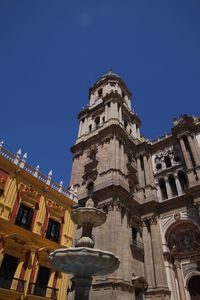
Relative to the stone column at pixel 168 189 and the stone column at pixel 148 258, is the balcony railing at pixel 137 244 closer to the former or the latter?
the stone column at pixel 148 258

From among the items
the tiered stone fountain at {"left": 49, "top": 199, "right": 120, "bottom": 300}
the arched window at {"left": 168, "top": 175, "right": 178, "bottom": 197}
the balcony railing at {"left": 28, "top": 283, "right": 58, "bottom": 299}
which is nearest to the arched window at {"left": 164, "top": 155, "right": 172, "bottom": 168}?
the arched window at {"left": 168, "top": 175, "right": 178, "bottom": 197}

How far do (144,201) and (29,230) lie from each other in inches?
486

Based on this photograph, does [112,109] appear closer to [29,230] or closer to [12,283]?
[29,230]

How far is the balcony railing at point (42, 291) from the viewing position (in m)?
14.5

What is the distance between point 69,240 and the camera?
1880 centimetres

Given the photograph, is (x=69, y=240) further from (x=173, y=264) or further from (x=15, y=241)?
(x=173, y=264)

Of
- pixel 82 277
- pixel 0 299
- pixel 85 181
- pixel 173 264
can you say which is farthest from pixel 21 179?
pixel 173 264

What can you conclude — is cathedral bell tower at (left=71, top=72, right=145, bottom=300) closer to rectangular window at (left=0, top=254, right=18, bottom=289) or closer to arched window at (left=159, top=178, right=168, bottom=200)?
arched window at (left=159, top=178, right=168, bottom=200)

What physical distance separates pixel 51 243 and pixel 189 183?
43.7 feet

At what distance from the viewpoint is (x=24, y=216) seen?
1650cm

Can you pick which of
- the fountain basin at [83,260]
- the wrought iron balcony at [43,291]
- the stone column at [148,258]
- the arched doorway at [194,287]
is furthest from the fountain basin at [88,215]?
the arched doorway at [194,287]

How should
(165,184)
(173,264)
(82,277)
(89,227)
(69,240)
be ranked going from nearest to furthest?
(82,277) → (89,227) → (69,240) → (173,264) → (165,184)

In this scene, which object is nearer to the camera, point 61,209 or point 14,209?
point 14,209

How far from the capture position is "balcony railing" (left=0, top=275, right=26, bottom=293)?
13.4 meters
